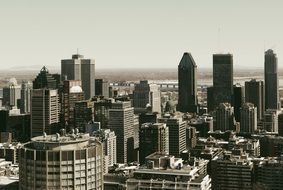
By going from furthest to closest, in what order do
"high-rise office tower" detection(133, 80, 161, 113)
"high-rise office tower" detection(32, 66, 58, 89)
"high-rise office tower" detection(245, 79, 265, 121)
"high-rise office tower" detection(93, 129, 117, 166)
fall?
"high-rise office tower" detection(245, 79, 265, 121) → "high-rise office tower" detection(133, 80, 161, 113) → "high-rise office tower" detection(32, 66, 58, 89) → "high-rise office tower" detection(93, 129, 117, 166)

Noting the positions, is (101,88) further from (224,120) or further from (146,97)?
(224,120)

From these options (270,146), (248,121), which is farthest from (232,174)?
(248,121)

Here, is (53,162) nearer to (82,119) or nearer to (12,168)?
(12,168)

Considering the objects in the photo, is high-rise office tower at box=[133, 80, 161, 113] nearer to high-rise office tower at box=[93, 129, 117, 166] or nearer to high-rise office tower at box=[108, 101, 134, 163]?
high-rise office tower at box=[108, 101, 134, 163]

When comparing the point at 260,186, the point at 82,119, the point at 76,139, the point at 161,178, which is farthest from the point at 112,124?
the point at 76,139

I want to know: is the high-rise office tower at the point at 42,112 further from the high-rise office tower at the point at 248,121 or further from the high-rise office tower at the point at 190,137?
the high-rise office tower at the point at 248,121

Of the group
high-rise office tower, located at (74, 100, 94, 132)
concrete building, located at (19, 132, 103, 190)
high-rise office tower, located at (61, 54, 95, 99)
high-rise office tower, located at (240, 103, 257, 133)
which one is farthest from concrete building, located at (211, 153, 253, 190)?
high-rise office tower, located at (61, 54, 95, 99)
